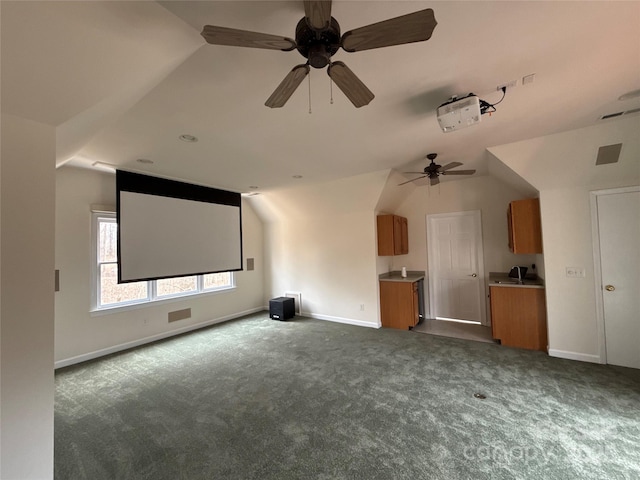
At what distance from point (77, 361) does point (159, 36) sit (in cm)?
443

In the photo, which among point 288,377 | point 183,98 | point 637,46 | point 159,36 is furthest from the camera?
point 288,377

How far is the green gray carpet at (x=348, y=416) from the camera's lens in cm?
179

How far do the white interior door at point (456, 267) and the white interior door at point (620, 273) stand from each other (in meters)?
1.73

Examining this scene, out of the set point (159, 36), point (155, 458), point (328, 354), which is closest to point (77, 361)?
point (155, 458)

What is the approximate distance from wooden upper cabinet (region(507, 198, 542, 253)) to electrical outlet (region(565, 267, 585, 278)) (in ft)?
1.30

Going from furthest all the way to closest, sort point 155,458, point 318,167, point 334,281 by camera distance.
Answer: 1. point 334,281
2. point 318,167
3. point 155,458

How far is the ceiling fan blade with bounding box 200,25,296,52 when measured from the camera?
1.12 metres

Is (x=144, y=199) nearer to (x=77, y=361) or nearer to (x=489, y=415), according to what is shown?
(x=77, y=361)

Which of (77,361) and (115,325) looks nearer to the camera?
(77,361)

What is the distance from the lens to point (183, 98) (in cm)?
209


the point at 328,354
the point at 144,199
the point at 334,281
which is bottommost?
the point at 328,354

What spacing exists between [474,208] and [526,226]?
1.26 m

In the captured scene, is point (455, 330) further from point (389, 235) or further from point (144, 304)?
point (144, 304)

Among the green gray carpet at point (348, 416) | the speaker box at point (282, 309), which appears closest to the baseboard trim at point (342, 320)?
the speaker box at point (282, 309)
